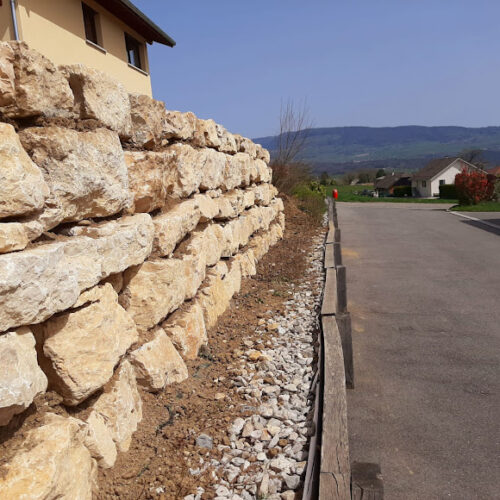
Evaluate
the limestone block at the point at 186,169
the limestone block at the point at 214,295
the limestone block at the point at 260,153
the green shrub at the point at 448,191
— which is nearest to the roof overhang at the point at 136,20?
the limestone block at the point at 260,153

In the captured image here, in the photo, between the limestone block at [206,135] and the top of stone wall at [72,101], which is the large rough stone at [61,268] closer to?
the top of stone wall at [72,101]

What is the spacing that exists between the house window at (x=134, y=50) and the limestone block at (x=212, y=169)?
12.1 metres

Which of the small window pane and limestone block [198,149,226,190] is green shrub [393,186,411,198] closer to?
the small window pane

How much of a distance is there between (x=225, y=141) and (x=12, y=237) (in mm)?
4564

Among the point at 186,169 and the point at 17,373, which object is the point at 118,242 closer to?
the point at 17,373

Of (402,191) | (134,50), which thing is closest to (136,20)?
(134,50)

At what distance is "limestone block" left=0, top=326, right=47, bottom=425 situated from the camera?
6.06ft

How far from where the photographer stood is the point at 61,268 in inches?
87.3

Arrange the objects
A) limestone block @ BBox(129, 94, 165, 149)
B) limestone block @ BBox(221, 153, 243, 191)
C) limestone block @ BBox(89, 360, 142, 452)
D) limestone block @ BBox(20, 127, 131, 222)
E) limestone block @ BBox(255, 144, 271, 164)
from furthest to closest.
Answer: limestone block @ BBox(255, 144, 271, 164), limestone block @ BBox(221, 153, 243, 191), limestone block @ BBox(129, 94, 165, 149), limestone block @ BBox(89, 360, 142, 452), limestone block @ BBox(20, 127, 131, 222)

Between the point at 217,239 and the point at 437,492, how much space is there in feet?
11.5

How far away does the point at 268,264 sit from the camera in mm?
7953

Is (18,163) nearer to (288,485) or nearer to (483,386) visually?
(288,485)

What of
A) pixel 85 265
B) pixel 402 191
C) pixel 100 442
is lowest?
pixel 402 191

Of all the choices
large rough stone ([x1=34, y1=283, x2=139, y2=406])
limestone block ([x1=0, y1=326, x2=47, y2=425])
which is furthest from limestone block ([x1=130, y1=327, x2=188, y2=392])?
limestone block ([x1=0, y1=326, x2=47, y2=425])
